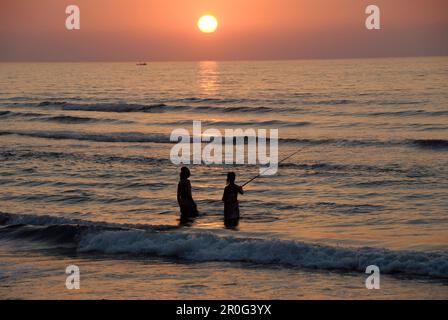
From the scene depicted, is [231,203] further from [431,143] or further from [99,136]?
[99,136]

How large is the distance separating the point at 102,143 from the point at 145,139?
6.44ft

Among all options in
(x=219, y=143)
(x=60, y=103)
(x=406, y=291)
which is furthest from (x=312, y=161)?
(x=60, y=103)

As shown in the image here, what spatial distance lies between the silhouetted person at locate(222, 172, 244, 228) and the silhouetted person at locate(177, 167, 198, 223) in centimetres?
86

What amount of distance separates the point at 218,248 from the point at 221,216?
3.13 m

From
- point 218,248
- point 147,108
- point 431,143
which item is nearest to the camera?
point 218,248

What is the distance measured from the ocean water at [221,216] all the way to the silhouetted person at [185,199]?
339 millimetres

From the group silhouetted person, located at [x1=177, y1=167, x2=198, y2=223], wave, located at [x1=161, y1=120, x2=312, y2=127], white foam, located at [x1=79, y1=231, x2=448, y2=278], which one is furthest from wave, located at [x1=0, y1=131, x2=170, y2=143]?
white foam, located at [x1=79, y1=231, x2=448, y2=278]

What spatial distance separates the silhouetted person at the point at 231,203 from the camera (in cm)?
1466

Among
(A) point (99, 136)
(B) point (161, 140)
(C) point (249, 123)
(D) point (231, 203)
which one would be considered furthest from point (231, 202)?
(C) point (249, 123)

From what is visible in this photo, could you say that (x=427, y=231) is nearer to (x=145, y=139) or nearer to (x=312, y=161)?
(x=312, y=161)

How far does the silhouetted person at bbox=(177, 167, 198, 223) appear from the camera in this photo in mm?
15094

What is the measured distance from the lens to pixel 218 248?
12.9m

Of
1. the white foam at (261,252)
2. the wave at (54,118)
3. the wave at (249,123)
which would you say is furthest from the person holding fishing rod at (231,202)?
the wave at (54,118)

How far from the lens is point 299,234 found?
14016 millimetres
